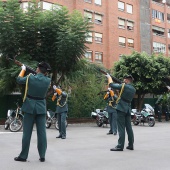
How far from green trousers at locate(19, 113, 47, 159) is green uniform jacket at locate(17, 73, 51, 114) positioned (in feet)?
0.46

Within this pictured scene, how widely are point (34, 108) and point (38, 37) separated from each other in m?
12.5

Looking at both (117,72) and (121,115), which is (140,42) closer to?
(117,72)

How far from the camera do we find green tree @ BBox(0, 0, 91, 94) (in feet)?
54.8

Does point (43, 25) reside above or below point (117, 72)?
above

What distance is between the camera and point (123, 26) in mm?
41531

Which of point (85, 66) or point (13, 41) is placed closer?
point (13, 41)

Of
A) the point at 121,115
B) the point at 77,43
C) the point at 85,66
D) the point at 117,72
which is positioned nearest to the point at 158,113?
the point at 117,72

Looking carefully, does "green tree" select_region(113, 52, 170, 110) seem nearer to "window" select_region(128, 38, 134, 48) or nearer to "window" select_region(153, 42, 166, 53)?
"window" select_region(128, 38, 134, 48)

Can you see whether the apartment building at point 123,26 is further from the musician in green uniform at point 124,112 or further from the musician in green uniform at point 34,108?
the musician in green uniform at point 34,108

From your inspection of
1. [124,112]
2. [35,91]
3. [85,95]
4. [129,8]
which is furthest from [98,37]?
[35,91]

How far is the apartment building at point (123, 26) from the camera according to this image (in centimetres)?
3797

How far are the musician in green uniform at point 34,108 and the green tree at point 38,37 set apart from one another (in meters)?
10.5

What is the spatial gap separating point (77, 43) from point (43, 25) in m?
2.46

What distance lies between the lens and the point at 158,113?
79.6ft
